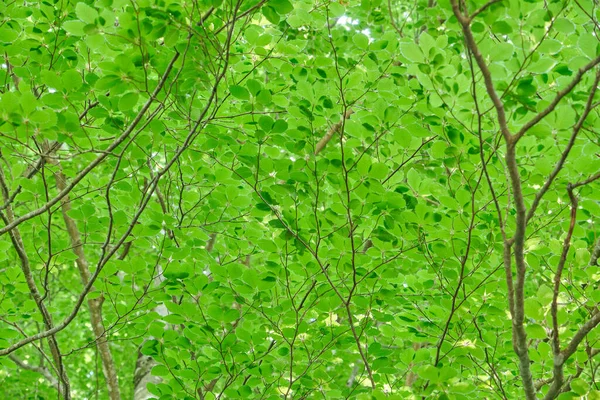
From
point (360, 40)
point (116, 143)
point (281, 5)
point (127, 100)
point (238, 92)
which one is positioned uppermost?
point (360, 40)

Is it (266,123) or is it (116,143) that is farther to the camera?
(266,123)

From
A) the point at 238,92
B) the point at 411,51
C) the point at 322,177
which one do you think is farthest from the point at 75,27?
the point at 411,51

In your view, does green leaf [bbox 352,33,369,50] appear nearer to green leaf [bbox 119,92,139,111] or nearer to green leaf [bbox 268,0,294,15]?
green leaf [bbox 268,0,294,15]

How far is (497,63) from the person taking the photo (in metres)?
1.72

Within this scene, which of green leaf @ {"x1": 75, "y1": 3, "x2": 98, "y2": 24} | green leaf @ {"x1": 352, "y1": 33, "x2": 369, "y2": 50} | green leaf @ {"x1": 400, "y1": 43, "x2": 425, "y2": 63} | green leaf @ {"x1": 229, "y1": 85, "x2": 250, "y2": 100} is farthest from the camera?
green leaf @ {"x1": 352, "y1": 33, "x2": 369, "y2": 50}

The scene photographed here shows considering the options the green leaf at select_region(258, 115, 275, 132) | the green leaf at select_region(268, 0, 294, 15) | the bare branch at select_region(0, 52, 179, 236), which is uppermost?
the green leaf at select_region(268, 0, 294, 15)

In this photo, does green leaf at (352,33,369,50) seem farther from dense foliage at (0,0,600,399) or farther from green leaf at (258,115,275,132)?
green leaf at (258,115,275,132)

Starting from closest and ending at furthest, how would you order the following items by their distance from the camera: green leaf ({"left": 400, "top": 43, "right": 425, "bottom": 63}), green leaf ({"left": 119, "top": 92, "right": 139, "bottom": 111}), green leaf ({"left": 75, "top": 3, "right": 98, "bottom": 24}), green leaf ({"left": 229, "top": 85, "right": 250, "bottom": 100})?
green leaf ({"left": 400, "top": 43, "right": 425, "bottom": 63})
green leaf ({"left": 75, "top": 3, "right": 98, "bottom": 24})
green leaf ({"left": 119, "top": 92, "right": 139, "bottom": 111})
green leaf ({"left": 229, "top": 85, "right": 250, "bottom": 100})

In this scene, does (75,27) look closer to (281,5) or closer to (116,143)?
(116,143)

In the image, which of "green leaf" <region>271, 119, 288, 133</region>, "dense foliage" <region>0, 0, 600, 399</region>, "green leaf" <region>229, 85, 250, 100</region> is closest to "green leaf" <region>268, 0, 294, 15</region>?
"dense foliage" <region>0, 0, 600, 399</region>

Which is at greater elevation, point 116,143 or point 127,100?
point 127,100

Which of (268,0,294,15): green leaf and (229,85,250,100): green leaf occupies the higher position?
(268,0,294,15): green leaf

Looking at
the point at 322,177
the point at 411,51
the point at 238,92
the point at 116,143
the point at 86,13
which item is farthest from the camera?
the point at 322,177

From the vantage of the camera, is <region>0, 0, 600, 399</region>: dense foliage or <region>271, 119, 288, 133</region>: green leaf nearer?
<region>0, 0, 600, 399</region>: dense foliage
